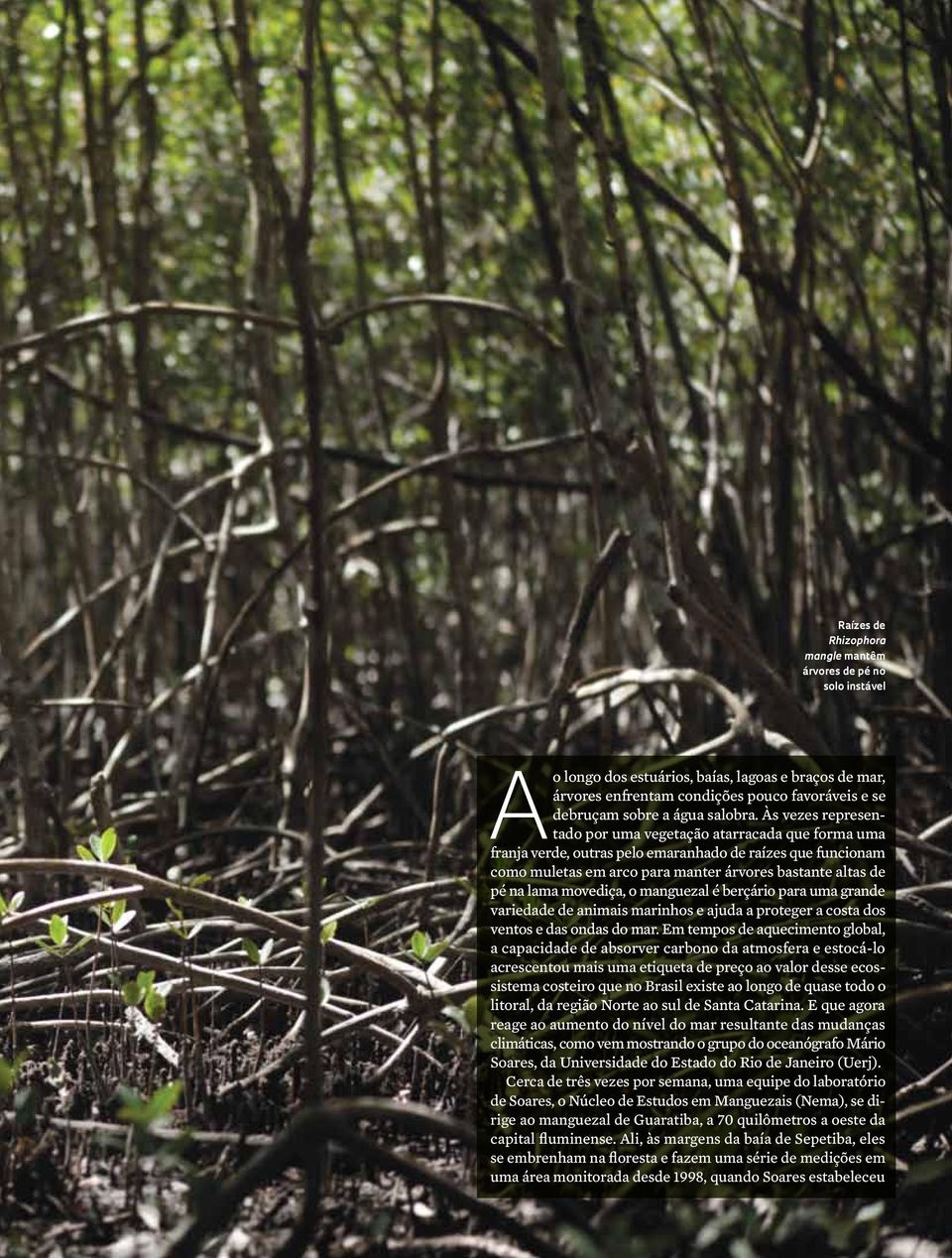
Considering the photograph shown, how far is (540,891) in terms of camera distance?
200 cm

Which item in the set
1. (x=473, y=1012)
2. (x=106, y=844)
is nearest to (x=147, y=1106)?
(x=473, y=1012)

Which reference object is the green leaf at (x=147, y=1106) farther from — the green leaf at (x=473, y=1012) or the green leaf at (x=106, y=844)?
the green leaf at (x=106, y=844)

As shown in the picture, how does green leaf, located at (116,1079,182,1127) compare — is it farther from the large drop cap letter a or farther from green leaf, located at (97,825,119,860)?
the large drop cap letter a

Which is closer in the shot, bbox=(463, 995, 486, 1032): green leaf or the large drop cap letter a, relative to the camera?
bbox=(463, 995, 486, 1032): green leaf

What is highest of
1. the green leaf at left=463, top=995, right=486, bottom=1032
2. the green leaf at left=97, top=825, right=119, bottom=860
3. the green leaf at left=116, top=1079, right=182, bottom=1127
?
the green leaf at left=97, top=825, right=119, bottom=860

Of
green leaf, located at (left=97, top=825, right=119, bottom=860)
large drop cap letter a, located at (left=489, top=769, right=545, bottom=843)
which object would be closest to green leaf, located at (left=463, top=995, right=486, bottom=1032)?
large drop cap letter a, located at (left=489, top=769, right=545, bottom=843)

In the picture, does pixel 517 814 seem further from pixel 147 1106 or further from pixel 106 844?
pixel 147 1106

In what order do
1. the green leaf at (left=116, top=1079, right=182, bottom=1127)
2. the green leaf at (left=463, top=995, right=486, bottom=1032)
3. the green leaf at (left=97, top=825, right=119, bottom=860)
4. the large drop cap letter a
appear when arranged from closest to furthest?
the green leaf at (left=116, top=1079, right=182, bottom=1127) < the green leaf at (left=463, top=995, right=486, bottom=1032) < the green leaf at (left=97, top=825, right=119, bottom=860) < the large drop cap letter a

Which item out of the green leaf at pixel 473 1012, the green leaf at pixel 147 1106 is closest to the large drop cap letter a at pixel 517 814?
the green leaf at pixel 473 1012

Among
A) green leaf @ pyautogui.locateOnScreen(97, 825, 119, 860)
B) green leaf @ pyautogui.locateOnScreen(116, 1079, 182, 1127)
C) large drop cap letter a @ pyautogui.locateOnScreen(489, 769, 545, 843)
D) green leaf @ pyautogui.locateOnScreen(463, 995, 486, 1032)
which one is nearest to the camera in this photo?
green leaf @ pyautogui.locateOnScreen(116, 1079, 182, 1127)

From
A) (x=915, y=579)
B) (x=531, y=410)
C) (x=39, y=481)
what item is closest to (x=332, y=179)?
(x=531, y=410)

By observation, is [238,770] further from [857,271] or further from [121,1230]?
[121,1230]

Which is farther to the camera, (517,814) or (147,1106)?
(517,814)

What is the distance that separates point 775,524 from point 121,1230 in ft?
6.28
